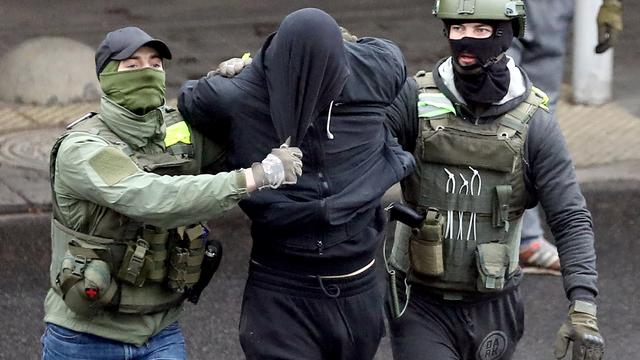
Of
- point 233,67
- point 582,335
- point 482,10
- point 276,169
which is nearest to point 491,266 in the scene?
point 582,335

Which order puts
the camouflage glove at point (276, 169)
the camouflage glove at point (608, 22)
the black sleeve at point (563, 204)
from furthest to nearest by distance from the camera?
the camouflage glove at point (608, 22) → the black sleeve at point (563, 204) → the camouflage glove at point (276, 169)

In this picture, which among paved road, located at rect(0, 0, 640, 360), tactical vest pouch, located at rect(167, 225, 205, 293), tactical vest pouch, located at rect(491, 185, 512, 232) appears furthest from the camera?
paved road, located at rect(0, 0, 640, 360)

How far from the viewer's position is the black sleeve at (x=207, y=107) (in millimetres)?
3857

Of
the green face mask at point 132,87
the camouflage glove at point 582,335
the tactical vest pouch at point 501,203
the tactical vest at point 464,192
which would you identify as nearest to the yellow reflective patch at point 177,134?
the green face mask at point 132,87

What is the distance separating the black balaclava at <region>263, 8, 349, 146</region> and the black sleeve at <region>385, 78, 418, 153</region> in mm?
511

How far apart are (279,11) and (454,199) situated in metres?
7.98

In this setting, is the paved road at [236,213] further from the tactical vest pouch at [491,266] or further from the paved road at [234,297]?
the tactical vest pouch at [491,266]

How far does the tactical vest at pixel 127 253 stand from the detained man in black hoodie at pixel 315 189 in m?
0.17

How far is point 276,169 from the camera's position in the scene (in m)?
3.64

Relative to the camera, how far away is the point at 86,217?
12.8 ft

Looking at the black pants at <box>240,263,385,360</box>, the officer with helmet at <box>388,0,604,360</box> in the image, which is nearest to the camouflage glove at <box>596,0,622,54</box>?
the officer with helmet at <box>388,0,604,360</box>

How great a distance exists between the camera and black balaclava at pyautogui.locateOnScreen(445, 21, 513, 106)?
A: 166 inches

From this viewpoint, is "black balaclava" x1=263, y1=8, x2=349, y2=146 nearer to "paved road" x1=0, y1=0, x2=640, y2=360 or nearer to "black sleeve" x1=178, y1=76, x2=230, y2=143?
"black sleeve" x1=178, y1=76, x2=230, y2=143

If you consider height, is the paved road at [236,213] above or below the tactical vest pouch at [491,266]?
below
